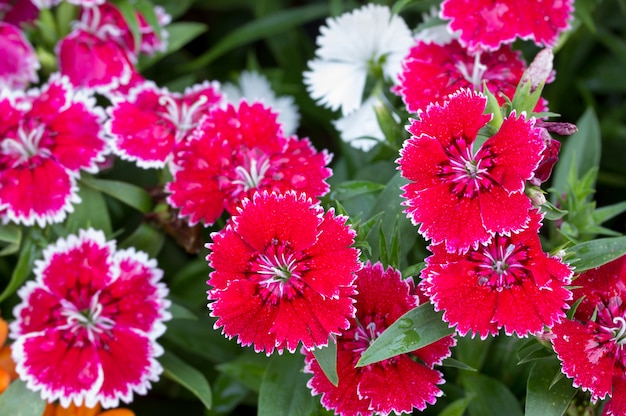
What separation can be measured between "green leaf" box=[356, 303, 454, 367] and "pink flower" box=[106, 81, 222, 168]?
0.48 m

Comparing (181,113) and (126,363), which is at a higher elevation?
(181,113)

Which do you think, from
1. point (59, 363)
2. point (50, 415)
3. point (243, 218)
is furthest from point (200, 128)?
point (50, 415)

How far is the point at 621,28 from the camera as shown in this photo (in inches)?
71.9

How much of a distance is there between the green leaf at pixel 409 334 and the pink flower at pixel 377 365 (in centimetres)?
4

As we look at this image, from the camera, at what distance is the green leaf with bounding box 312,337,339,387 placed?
975mm

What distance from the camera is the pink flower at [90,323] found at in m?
1.19

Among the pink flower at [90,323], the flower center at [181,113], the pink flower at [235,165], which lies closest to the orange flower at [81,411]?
the pink flower at [90,323]

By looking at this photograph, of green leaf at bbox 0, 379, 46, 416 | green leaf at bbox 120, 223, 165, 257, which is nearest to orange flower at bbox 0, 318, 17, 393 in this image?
green leaf at bbox 0, 379, 46, 416

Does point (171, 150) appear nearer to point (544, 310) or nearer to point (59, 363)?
point (59, 363)

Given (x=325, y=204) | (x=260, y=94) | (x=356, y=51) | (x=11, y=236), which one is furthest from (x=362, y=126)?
(x=11, y=236)

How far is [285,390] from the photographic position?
118 cm

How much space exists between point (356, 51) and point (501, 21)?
275 millimetres

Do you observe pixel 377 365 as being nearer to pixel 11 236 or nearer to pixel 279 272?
pixel 279 272

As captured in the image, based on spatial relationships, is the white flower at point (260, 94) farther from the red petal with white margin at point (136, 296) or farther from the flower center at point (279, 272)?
the flower center at point (279, 272)
